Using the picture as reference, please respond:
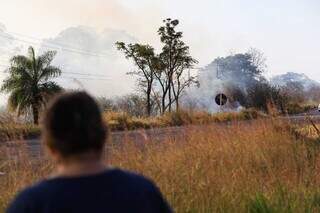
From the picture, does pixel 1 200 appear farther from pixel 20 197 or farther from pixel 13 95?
pixel 13 95

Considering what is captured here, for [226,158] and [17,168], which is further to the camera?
[226,158]

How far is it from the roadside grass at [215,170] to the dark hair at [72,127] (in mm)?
3283

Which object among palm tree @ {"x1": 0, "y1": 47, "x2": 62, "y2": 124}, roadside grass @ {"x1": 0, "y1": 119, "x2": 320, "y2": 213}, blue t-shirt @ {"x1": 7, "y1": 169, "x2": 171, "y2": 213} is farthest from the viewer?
palm tree @ {"x1": 0, "y1": 47, "x2": 62, "y2": 124}

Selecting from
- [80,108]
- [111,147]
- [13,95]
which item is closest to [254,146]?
[111,147]

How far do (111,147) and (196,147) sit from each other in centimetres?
101

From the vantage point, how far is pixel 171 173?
6480 millimetres

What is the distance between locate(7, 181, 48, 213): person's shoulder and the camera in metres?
2.27

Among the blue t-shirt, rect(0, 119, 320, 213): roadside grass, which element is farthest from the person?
rect(0, 119, 320, 213): roadside grass

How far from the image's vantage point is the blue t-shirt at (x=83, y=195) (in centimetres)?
226

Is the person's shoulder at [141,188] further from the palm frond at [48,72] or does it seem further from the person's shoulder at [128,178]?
the palm frond at [48,72]

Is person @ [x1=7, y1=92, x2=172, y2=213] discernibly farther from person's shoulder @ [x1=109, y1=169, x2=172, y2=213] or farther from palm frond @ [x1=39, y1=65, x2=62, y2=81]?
palm frond @ [x1=39, y1=65, x2=62, y2=81]

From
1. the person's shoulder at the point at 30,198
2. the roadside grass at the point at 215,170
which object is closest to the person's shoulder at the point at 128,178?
the person's shoulder at the point at 30,198

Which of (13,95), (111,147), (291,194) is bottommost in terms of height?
(291,194)

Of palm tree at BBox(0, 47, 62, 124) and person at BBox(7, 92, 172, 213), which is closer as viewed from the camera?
person at BBox(7, 92, 172, 213)
